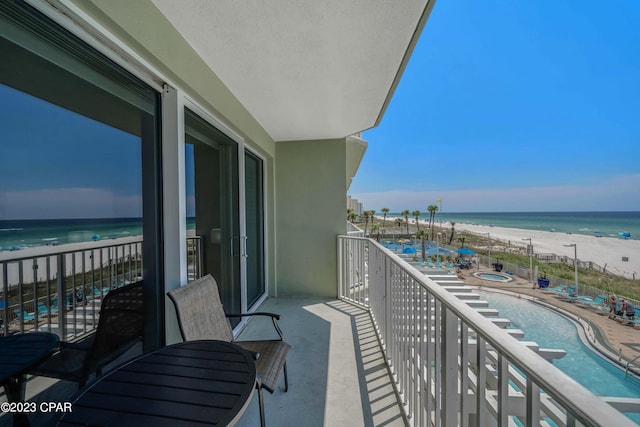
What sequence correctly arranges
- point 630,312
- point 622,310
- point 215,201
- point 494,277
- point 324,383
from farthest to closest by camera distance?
point 494,277, point 622,310, point 630,312, point 215,201, point 324,383

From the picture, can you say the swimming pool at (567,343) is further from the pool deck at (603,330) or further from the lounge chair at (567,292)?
the lounge chair at (567,292)

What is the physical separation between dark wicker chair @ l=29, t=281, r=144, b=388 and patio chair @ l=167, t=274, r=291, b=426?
11.0 inches

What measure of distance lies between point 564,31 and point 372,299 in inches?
875

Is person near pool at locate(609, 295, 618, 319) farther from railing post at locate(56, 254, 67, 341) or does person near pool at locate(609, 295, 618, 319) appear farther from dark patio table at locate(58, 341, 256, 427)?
railing post at locate(56, 254, 67, 341)

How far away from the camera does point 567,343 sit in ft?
21.2

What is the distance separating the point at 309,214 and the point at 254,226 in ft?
3.31

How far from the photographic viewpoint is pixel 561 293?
31.9 ft

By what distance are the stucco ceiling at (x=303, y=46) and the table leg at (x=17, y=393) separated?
2018 millimetres

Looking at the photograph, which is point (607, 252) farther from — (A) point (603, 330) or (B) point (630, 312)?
(A) point (603, 330)

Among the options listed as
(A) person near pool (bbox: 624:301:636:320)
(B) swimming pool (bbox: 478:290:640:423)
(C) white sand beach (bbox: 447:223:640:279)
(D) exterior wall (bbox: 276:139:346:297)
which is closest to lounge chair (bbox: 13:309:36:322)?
(D) exterior wall (bbox: 276:139:346:297)

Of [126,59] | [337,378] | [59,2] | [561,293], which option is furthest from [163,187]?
[561,293]

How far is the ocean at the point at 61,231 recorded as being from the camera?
3.12ft

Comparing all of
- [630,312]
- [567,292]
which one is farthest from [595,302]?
[567,292]

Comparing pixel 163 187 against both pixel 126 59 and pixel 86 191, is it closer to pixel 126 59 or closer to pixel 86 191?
pixel 86 191
